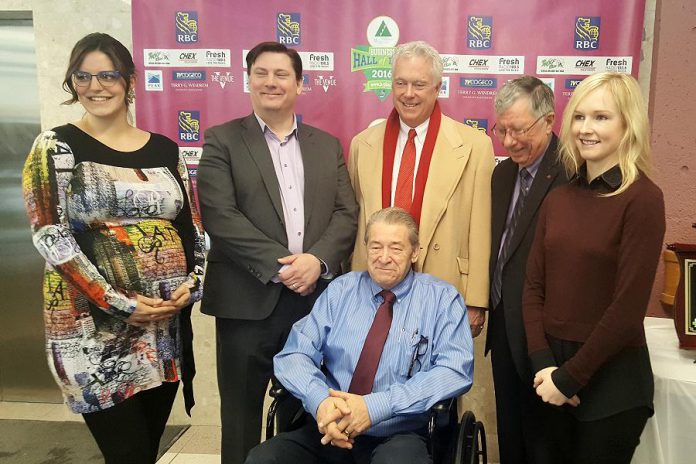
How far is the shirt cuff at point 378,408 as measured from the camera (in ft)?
5.66

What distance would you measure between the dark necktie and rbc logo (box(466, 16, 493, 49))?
3.89 feet

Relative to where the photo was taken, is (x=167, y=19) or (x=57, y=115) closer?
(x=167, y=19)

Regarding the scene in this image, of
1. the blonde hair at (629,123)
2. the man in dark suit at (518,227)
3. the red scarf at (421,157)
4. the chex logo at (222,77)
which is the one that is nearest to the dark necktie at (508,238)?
the man in dark suit at (518,227)

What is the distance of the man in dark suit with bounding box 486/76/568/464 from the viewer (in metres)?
1.96

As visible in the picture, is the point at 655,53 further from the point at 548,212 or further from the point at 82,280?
the point at 82,280

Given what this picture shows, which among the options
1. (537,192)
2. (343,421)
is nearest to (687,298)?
(537,192)

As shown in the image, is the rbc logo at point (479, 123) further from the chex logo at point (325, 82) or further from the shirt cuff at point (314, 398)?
the shirt cuff at point (314, 398)

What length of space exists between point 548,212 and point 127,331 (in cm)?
153

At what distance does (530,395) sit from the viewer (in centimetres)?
195

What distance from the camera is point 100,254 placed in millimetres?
1826

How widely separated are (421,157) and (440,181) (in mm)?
144

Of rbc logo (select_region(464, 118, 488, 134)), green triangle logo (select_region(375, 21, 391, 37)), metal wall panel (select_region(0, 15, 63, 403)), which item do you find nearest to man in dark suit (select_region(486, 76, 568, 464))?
rbc logo (select_region(464, 118, 488, 134))

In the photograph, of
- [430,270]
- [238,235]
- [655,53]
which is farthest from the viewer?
[655,53]

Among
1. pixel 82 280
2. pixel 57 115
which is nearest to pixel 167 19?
pixel 57 115
